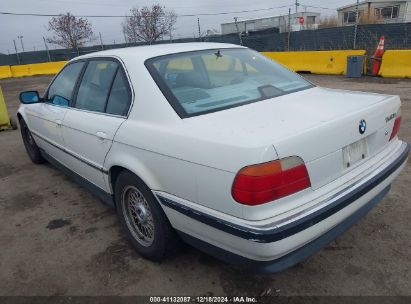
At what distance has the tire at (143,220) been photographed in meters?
2.57

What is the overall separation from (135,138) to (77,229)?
4.76 ft

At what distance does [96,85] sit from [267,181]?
2.07m

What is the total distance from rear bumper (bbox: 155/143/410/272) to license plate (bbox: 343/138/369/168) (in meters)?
0.14

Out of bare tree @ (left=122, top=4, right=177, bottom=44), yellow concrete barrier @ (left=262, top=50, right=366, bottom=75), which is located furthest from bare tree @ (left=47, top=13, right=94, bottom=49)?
yellow concrete barrier @ (left=262, top=50, right=366, bottom=75)

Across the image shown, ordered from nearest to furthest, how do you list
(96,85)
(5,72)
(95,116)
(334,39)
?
(95,116), (96,85), (334,39), (5,72)

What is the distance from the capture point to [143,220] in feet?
9.35

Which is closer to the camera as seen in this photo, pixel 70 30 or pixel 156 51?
pixel 156 51

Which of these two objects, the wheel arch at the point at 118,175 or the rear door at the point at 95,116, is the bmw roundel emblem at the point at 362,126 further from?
the rear door at the point at 95,116

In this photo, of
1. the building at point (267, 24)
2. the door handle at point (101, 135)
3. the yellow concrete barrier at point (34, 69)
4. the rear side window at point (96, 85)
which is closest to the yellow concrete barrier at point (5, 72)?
the yellow concrete barrier at point (34, 69)

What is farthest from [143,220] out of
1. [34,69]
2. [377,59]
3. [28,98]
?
[34,69]

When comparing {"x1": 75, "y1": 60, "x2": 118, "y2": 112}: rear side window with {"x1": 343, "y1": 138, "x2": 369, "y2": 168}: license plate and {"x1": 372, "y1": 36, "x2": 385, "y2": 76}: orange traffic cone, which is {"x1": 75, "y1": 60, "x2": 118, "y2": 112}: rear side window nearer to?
{"x1": 343, "y1": 138, "x2": 369, "y2": 168}: license plate

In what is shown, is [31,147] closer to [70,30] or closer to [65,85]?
[65,85]

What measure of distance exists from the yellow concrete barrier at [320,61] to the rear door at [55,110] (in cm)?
1109

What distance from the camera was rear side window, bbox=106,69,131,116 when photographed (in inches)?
110
